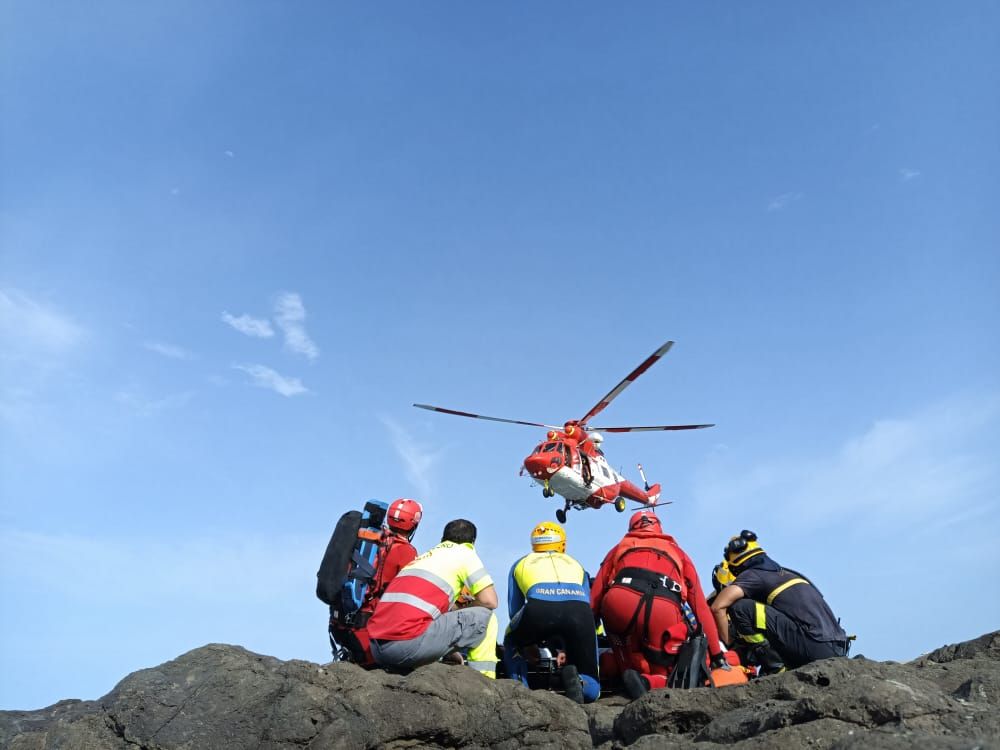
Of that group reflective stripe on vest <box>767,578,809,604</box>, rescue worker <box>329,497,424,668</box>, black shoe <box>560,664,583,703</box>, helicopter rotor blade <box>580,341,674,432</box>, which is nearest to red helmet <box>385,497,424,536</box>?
rescue worker <box>329,497,424,668</box>

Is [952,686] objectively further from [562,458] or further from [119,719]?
[562,458]

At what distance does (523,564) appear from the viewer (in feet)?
23.8

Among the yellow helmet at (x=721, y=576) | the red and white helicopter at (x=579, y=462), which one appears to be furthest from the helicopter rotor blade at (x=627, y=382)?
the yellow helmet at (x=721, y=576)

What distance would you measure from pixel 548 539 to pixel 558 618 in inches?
38.3

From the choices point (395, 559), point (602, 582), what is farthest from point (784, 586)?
point (395, 559)

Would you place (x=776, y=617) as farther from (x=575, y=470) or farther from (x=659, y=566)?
(x=575, y=470)

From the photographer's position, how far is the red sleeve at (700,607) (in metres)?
7.40

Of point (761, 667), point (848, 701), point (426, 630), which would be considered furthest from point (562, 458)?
point (848, 701)

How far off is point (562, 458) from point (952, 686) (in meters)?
21.0

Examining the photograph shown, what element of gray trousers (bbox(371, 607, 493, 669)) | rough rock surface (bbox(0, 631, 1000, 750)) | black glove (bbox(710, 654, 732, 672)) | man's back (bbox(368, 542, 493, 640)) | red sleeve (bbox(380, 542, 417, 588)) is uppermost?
red sleeve (bbox(380, 542, 417, 588))

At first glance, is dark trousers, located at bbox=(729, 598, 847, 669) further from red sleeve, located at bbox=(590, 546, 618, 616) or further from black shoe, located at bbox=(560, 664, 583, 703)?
black shoe, located at bbox=(560, 664, 583, 703)

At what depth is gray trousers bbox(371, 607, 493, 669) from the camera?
246 inches

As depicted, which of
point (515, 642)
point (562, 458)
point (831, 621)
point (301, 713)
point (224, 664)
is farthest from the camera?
point (562, 458)

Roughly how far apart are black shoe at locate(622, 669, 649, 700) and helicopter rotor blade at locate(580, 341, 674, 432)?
1797 cm
